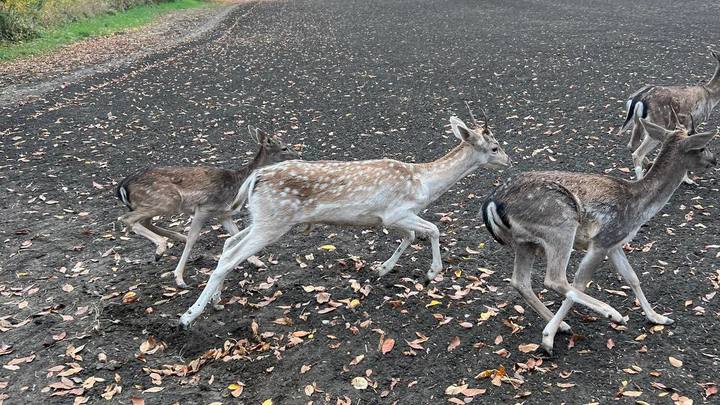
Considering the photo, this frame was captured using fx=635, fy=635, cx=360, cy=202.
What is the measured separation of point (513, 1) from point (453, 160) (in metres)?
23.8

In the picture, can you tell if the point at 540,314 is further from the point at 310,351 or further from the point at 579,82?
the point at 579,82

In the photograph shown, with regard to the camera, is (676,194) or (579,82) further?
(579,82)

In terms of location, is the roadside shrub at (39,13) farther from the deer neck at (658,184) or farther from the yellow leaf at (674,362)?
the yellow leaf at (674,362)

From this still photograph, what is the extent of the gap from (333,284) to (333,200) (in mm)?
806

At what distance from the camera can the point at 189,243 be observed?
578 centimetres

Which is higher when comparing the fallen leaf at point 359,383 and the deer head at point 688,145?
the deer head at point 688,145

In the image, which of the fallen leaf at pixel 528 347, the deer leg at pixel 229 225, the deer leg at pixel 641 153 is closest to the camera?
the fallen leaf at pixel 528 347

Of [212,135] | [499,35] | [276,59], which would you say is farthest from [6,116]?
[499,35]

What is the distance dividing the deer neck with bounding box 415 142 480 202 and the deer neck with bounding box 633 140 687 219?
4.84ft

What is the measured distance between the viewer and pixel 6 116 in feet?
38.3

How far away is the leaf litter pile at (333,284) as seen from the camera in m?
4.18

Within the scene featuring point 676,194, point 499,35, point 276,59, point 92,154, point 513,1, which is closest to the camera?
point 676,194

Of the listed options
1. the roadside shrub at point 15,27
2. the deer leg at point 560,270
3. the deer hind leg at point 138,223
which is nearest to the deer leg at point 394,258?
the deer leg at point 560,270

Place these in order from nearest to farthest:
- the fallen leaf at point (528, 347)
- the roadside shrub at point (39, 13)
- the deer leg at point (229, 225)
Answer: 1. the fallen leaf at point (528, 347)
2. the deer leg at point (229, 225)
3. the roadside shrub at point (39, 13)
